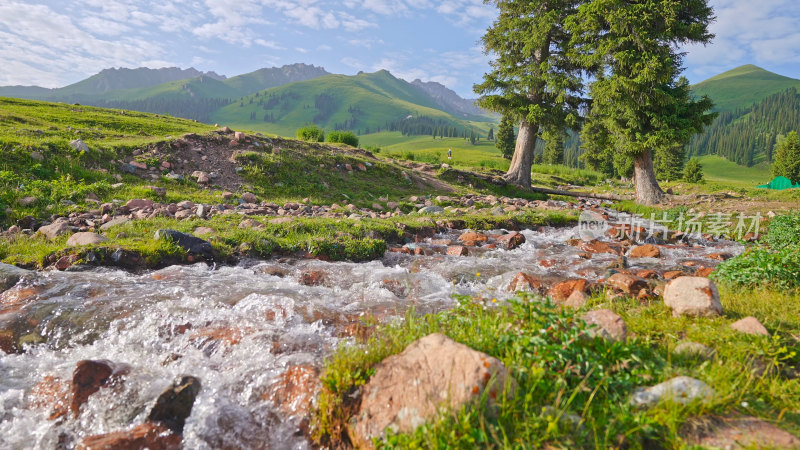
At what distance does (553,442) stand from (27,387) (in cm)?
509

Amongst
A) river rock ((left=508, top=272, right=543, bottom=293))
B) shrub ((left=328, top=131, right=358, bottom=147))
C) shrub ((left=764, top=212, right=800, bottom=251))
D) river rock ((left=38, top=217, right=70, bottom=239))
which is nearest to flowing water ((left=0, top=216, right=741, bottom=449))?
river rock ((left=508, top=272, right=543, bottom=293))

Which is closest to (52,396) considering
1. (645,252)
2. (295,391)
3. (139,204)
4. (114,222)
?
(295,391)

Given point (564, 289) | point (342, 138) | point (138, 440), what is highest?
point (342, 138)

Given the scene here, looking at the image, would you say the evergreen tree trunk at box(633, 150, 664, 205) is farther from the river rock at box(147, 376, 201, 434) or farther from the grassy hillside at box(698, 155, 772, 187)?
the grassy hillside at box(698, 155, 772, 187)

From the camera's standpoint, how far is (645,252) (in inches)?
388

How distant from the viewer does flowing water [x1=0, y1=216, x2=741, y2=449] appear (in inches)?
136

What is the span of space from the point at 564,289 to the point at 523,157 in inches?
829

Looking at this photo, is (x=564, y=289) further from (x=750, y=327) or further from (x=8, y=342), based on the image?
(x=8, y=342)

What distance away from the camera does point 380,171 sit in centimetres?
2134

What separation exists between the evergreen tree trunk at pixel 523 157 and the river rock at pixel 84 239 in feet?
75.3

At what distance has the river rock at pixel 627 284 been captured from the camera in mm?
6305

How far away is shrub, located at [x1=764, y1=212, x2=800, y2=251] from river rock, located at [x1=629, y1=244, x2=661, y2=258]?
2.09 metres

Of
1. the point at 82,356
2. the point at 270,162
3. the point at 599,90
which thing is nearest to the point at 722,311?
the point at 82,356

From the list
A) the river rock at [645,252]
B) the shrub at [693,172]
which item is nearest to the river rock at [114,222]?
the river rock at [645,252]
